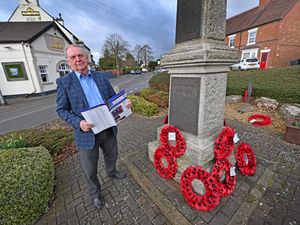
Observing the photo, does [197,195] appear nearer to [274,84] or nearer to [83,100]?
[83,100]

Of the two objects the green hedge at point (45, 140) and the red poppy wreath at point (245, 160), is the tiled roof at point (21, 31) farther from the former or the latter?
the red poppy wreath at point (245, 160)

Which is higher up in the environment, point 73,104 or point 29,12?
point 29,12

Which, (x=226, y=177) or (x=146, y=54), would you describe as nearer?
(x=226, y=177)

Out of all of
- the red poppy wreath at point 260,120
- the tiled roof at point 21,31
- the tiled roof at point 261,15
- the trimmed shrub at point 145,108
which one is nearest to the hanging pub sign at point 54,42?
the tiled roof at point 21,31

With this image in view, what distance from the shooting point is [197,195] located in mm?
1993

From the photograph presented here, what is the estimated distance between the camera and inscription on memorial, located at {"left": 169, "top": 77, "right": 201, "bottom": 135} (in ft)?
6.94

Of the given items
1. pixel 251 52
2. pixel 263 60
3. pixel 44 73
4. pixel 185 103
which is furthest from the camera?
pixel 251 52

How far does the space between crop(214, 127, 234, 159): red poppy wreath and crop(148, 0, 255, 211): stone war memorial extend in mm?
61

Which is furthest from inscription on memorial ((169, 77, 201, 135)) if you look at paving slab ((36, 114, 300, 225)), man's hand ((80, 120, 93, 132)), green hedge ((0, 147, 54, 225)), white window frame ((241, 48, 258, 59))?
white window frame ((241, 48, 258, 59))

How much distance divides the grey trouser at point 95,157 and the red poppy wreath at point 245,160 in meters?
2.07

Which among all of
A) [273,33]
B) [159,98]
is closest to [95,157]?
[159,98]

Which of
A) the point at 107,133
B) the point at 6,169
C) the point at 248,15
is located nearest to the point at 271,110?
the point at 107,133

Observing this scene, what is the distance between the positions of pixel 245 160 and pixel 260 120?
3307 millimetres

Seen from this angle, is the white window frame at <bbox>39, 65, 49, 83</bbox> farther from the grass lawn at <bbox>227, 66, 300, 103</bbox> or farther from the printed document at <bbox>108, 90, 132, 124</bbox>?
the grass lawn at <bbox>227, 66, 300, 103</bbox>
